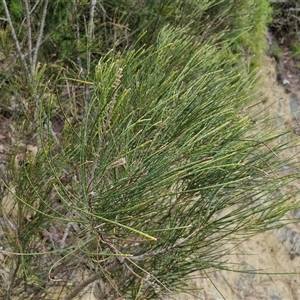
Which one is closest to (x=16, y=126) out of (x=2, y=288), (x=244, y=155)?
(x=2, y=288)

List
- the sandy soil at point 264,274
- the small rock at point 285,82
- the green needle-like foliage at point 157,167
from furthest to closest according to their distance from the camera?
the small rock at point 285,82 < the sandy soil at point 264,274 < the green needle-like foliage at point 157,167

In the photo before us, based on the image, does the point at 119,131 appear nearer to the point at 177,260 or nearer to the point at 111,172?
the point at 111,172

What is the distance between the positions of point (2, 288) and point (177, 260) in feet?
3.43

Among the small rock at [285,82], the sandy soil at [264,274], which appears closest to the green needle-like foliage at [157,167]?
the sandy soil at [264,274]

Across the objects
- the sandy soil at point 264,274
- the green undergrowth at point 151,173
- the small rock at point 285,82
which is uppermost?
the green undergrowth at point 151,173

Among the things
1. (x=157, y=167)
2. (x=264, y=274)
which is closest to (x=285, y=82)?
(x=264, y=274)

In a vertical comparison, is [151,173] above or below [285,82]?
above

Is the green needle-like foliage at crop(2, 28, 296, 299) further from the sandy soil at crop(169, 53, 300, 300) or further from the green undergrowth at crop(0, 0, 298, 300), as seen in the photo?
the sandy soil at crop(169, 53, 300, 300)

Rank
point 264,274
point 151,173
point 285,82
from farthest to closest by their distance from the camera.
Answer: point 285,82, point 264,274, point 151,173

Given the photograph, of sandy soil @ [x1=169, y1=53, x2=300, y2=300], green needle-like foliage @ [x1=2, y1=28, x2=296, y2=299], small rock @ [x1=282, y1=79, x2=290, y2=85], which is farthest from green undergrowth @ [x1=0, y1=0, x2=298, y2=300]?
small rock @ [x1=282, y1=79, x2=290, y2=85]

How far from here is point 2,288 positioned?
7.52 feet

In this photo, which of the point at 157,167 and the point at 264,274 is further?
the point at 264,274

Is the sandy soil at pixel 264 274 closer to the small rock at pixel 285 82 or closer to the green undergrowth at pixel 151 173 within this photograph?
the green undergrowth at pixel 151 173

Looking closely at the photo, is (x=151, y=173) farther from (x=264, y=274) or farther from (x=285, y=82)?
(x=285, y=82)
